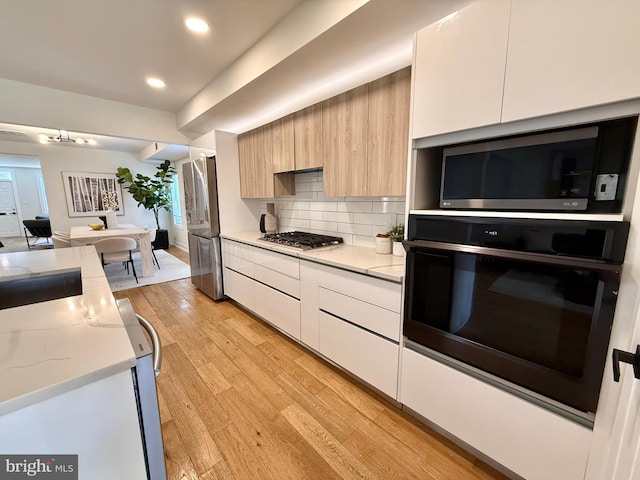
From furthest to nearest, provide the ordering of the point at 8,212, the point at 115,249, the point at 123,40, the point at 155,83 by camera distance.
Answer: the point at 8,212
the point at 115,249
the point at 155,83
the point at 123,40

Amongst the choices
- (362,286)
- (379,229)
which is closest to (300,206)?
(379,229)

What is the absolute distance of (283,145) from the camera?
2.56m

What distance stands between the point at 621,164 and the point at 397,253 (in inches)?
47.1

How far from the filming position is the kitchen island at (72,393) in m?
0.55

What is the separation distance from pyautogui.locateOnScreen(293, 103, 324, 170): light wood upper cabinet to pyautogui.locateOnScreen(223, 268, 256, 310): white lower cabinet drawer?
1367mm

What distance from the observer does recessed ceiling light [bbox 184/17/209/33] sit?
1843mm

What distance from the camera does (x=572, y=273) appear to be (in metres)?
0.96

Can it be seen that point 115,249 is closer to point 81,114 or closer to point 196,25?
point 81,114

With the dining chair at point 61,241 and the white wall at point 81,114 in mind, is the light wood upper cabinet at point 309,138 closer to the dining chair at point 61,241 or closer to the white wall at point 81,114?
the white wall at point 81,114

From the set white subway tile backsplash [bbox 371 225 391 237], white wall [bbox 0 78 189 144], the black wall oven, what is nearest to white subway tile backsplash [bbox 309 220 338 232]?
white subway tile backsplash [bbox 371 225 391 237]

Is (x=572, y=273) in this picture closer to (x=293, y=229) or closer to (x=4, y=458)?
(x=4, y=458)

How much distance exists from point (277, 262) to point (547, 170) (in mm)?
1913

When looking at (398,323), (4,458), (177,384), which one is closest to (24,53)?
(177,384)

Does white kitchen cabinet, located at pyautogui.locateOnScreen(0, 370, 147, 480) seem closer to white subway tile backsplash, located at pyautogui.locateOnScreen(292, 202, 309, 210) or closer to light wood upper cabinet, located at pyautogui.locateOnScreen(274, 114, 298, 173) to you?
light wood upper cabinet, located at pyautogui.locateOnScreen(274, 114, 298, 173)
